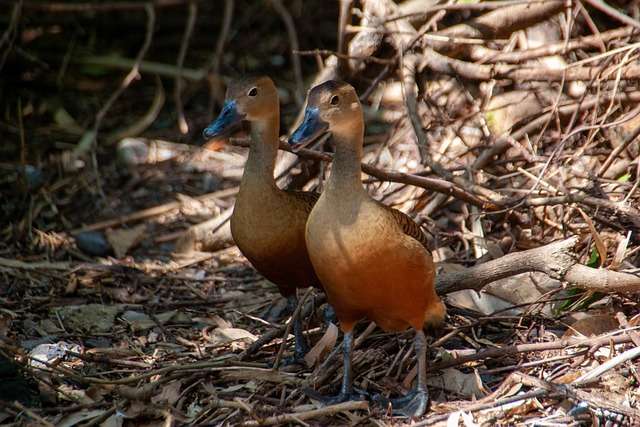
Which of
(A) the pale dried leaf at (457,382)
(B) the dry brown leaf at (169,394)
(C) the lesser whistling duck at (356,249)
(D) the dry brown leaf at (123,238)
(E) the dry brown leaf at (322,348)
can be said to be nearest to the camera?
(C) the lesser whistling duck at (356,249)

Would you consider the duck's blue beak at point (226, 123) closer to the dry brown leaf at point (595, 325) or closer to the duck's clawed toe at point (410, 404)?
the duck's clawed toe at point (410, 404)

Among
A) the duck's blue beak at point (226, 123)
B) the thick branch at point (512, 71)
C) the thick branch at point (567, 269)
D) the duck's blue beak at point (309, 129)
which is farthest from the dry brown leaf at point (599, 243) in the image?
the duck's blue beak at point (226, 123)

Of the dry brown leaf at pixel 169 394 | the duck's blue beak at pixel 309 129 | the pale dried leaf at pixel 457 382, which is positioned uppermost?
the duck's blue beak at pixel 309 129

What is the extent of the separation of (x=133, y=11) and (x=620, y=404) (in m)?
5.98

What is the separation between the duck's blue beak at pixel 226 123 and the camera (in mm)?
4312

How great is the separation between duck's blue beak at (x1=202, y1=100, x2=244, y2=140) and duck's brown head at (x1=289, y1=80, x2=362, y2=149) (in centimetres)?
65

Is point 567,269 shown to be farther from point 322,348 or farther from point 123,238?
point 123,238

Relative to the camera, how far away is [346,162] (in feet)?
12.3

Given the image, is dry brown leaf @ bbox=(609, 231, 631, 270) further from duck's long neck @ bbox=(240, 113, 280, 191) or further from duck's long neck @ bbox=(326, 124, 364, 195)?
duck's long neck @ bbox=(240, 113, 280, 191)

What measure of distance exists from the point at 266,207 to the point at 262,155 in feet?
0.94

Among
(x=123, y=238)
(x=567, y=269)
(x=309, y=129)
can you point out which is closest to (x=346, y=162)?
(x=309, y=129)

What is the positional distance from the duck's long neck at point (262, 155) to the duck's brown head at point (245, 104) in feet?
0.14

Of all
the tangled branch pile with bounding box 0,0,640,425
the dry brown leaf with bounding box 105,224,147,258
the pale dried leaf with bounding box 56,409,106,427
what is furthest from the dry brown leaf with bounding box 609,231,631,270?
the dry brown leaf with bounding box 105,224,147,258

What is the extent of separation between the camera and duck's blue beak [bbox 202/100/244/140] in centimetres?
431
